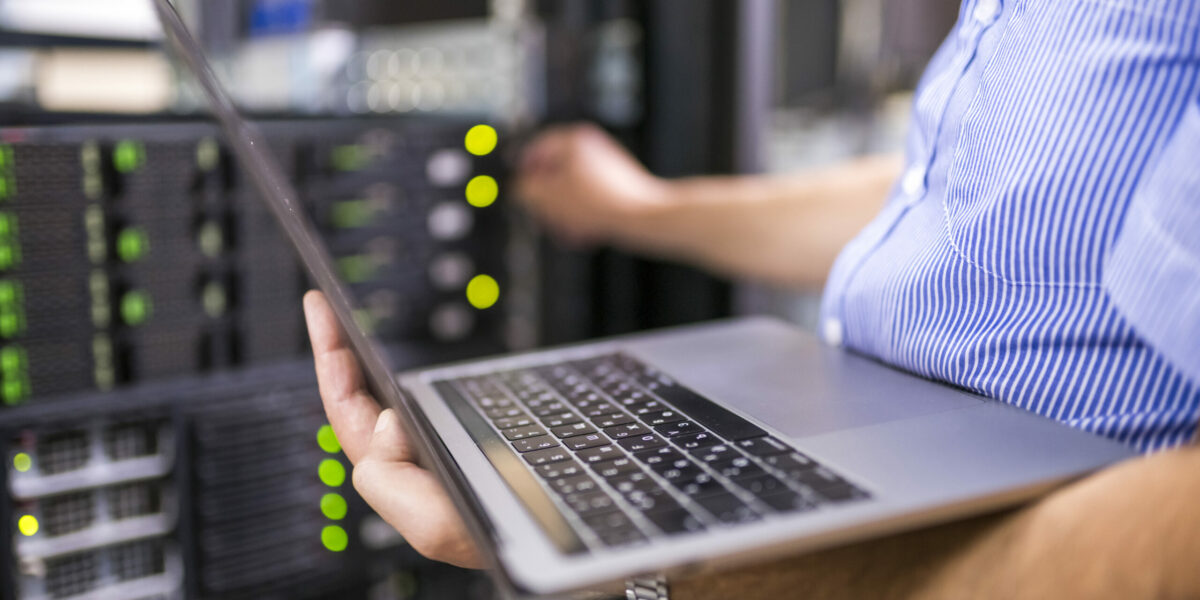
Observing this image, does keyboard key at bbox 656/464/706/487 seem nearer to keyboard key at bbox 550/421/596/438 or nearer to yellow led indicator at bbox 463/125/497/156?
keyboard key at bbox 550/421/596/438

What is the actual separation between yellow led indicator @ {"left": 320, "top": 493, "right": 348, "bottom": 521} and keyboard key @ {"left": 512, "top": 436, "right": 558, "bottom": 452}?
63cm

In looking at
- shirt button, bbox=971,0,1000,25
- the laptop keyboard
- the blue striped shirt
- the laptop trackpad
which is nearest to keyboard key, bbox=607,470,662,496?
the laptop keyboard

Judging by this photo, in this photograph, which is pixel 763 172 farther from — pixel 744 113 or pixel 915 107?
pixel 915 107

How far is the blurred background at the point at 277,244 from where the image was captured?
34.9 inches

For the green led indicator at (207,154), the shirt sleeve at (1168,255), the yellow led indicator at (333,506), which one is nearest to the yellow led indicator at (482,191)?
the green led indicator at (207,154)

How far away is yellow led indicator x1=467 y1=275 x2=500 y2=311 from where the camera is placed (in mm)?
1175

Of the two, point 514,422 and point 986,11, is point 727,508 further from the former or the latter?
point 986,11

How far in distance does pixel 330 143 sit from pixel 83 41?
13.4 inches

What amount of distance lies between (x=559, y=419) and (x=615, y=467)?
0.31 feet

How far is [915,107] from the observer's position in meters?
0.71

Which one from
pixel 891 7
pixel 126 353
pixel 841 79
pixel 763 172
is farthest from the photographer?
pixel 841 79

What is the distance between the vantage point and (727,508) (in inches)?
15.6

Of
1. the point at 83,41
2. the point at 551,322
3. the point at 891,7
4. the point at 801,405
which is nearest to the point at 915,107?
the point at 801,405

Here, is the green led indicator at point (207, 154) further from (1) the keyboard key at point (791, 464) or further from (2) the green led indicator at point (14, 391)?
(1) the keyboard key at point (791, 464)
